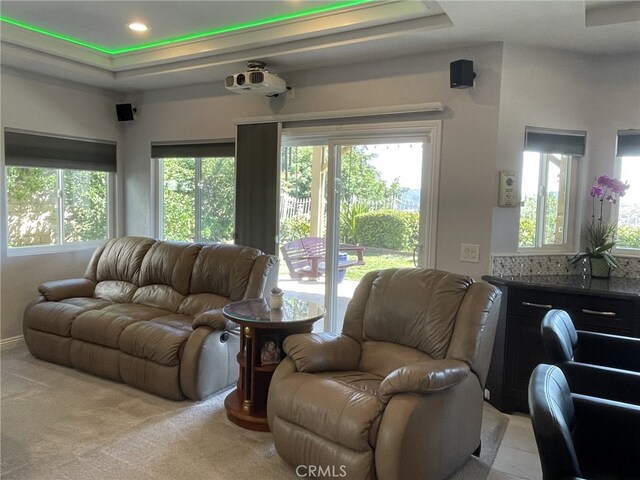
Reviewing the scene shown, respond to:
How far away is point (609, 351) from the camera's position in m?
2.29

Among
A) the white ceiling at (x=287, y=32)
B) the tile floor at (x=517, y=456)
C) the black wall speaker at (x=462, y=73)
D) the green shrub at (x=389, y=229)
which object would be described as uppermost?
the white ceiling at (x=287, y=32)

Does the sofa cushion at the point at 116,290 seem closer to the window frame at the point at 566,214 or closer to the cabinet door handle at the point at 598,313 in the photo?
the window frame at the point at 566,214

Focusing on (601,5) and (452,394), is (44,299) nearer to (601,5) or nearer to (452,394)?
(452,394)

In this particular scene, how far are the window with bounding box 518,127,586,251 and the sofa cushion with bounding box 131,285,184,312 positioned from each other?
279 centimetres

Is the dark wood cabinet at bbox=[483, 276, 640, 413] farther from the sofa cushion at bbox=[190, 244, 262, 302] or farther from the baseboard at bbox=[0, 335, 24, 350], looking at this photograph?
the baseboard at bbox=[0, 335, 24, 350]

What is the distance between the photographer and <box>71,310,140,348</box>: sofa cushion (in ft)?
11.6

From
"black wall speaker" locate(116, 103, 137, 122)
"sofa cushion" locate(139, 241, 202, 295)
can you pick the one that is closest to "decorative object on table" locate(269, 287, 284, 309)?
"sofa cushion" locate(139, 241, 202, 295)

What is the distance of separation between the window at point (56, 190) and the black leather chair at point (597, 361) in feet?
15.0

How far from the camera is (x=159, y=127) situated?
5082 millimetres

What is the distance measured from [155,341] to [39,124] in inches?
105

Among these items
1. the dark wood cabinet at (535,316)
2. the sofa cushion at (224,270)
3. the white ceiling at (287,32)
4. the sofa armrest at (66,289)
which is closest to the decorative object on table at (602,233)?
the dark wood cabinet at (535,316)

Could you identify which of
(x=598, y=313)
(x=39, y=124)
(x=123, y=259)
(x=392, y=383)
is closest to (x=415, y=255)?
(x=598, y=313)

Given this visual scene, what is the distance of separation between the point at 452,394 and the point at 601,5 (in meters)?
2.51

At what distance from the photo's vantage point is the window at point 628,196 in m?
3.49
